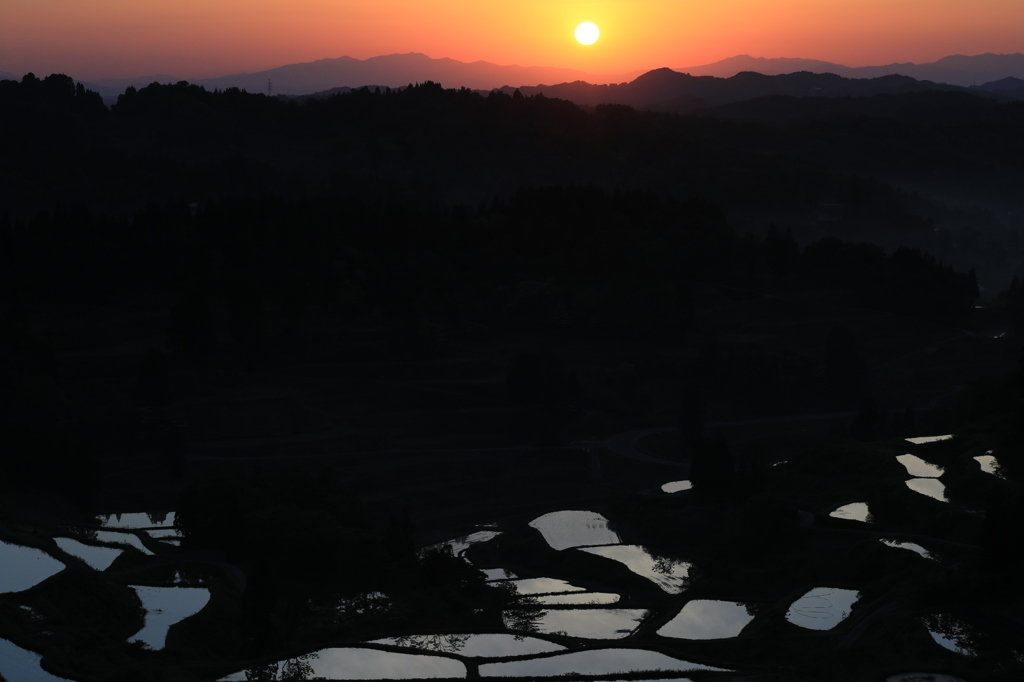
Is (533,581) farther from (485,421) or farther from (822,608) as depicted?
(485,421)

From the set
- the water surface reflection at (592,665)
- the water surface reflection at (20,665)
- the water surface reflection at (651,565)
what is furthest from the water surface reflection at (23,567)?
the water surface reflection at (651,565)

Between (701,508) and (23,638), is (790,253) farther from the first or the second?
(23,638)

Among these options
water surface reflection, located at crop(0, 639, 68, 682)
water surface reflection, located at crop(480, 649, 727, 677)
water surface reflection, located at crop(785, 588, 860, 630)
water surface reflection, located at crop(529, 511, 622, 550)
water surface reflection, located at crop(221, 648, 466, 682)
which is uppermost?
water surface reflection, located at crop(0, 639, 68, 682)

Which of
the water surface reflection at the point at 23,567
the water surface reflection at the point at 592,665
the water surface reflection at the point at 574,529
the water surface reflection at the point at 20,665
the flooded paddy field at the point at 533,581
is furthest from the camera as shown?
the water surface reflection at the point at 574,529

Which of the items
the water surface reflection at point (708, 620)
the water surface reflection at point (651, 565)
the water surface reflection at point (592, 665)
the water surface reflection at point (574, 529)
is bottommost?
the water surface reflection at point (574, 529)

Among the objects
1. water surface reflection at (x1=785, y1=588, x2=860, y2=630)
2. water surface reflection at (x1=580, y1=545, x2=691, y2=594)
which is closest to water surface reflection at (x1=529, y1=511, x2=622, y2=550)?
water surface reflection at (x1=580, y1=545, x2=691, y2=594)

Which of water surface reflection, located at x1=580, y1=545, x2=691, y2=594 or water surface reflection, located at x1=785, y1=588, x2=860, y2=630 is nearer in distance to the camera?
water surface reflection, located at x1=785, y1=588, x2=860, y2=630

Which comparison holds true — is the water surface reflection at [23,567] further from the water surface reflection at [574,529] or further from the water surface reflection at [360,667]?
the water surface reflection at [574,529]

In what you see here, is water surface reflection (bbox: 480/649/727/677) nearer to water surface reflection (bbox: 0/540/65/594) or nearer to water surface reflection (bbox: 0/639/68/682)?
water surface reflection (bbox: 0/639/68/682)

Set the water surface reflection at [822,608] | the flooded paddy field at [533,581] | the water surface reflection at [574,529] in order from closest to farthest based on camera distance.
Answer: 1. the flooded paddy field at [533,581]
2. the water surface reflection at [822,608]
3. the water surface reflection at [574,529]
